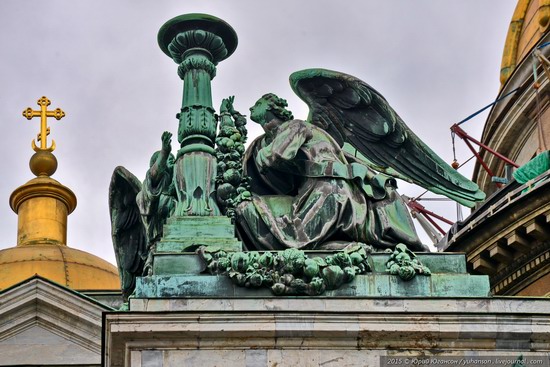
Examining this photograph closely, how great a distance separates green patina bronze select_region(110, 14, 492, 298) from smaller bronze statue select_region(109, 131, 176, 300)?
0.5 inches

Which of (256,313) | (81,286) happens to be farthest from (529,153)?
(256,313)

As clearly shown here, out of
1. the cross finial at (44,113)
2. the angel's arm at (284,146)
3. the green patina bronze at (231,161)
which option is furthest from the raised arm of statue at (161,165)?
the cross finial at (44,113)

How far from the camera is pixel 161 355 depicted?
28.4 metres

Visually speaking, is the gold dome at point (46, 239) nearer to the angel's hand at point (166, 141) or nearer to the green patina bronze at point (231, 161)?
the green patina bronze at point (231, 161)

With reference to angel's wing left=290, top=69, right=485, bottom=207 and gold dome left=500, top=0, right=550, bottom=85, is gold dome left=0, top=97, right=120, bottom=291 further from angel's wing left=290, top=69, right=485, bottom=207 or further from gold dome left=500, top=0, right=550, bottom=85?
angel's wing left=290, top=69, right=485, bottom=207

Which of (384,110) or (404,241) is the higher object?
(384,110)

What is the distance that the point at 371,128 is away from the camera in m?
32.2

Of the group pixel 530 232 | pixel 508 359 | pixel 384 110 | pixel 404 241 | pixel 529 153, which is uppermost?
pixel 529 153

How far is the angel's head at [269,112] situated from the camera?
32031 millimetres

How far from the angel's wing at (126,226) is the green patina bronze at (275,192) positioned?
0.01 meters

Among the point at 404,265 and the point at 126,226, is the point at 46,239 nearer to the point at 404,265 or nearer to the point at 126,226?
the point at 126,226

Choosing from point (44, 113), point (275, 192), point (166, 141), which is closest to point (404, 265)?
point (275, 192)

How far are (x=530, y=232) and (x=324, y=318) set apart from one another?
26998mm

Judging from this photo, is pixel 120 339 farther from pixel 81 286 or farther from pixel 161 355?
pixel 81 286
